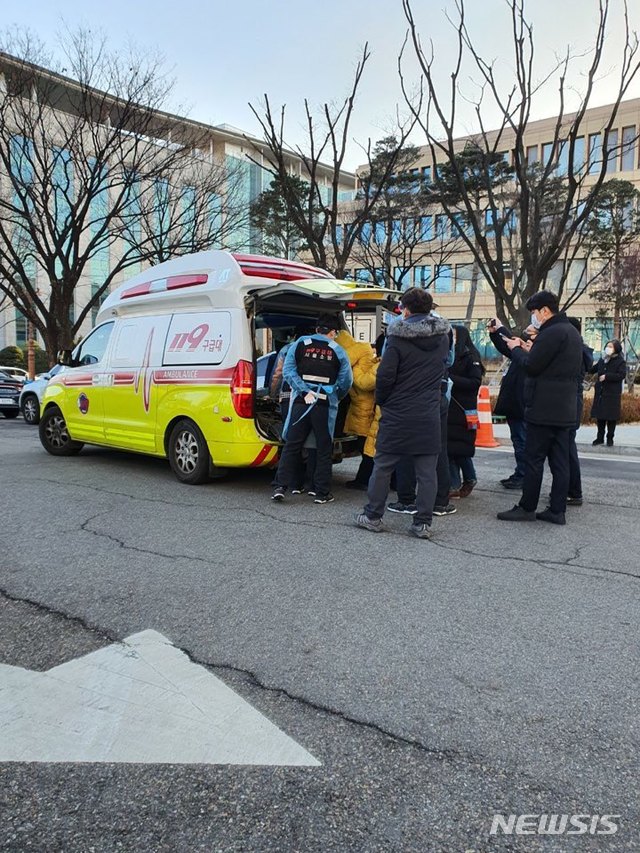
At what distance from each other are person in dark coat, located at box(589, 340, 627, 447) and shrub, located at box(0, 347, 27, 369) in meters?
40.8

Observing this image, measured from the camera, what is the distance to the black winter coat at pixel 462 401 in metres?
6.41

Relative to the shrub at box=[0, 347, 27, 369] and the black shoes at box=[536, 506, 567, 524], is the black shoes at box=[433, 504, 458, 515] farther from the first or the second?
the shrub at box=[0, 347, 27, 369]

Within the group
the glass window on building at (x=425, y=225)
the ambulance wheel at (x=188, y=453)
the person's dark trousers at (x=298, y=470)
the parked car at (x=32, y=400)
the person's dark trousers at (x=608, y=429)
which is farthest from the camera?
the glass window on building at (x=425, y=225)

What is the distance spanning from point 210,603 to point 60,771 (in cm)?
155

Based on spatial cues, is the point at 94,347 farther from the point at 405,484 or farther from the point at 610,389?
the point at 610,389

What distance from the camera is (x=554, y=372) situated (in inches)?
226

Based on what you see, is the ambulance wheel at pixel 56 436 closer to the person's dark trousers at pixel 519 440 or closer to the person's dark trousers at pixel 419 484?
the person's dark trousers at pixel 419 484

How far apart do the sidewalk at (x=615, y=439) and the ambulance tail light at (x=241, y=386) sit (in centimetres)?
733

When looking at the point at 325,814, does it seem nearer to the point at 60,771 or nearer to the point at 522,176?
the point at 60,771

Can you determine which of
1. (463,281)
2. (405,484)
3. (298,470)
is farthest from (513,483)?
(463,281)

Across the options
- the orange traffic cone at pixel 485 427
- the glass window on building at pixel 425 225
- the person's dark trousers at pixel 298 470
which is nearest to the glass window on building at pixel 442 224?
the glass window on building at pixel 425 225

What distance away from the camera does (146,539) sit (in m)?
5.13

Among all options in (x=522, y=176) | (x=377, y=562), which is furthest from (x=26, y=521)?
(x=522, y=176)

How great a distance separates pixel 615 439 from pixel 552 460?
7.83 m
